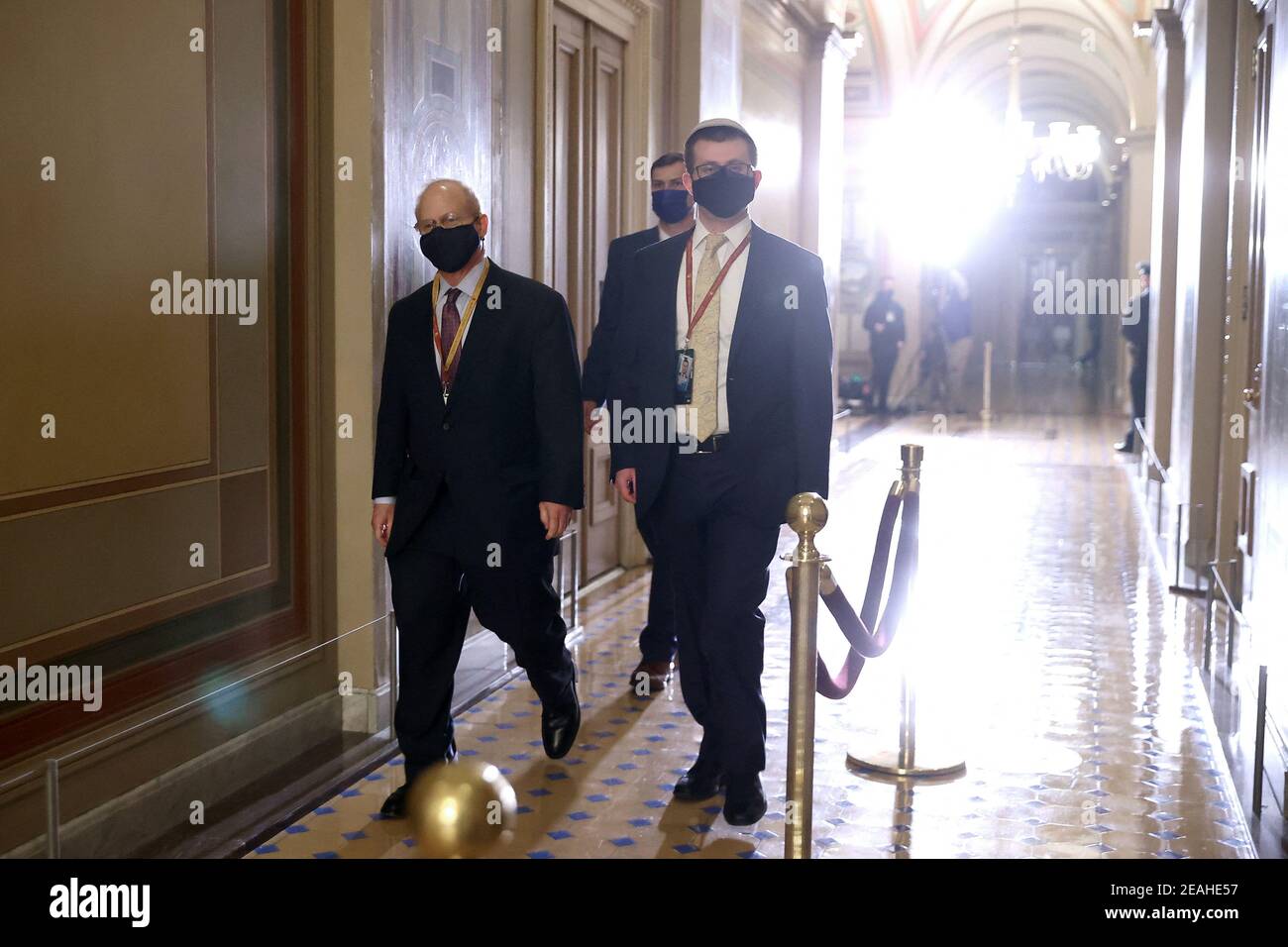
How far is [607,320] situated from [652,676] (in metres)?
1.36

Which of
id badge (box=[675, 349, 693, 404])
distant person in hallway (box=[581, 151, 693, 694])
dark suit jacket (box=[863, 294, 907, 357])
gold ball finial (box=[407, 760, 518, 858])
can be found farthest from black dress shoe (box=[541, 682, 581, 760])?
dark suit jacket (box=[863, 294, 907, 357])

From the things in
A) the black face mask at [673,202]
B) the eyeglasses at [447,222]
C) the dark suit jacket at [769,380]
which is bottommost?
the dark suit jacket at [769,380]

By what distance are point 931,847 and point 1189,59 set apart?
782 centimetres

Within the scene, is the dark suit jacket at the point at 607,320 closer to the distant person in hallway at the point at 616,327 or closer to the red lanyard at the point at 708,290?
the distant person in hallway at the point at 616,327

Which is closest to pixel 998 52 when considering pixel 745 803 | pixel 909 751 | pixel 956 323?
pixel 956 323

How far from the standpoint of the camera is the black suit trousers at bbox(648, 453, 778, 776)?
3.80 m

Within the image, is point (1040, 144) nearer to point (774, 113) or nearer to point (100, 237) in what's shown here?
point (774, 113)

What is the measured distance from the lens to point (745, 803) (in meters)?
3.87

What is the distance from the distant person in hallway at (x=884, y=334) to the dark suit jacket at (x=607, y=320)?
13325 mm

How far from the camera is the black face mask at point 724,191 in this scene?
150 inches

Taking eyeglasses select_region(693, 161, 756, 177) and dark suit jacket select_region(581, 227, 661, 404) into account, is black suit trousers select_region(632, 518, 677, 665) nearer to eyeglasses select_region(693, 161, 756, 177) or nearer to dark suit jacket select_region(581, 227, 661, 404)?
dark suit jacket select_region(581, 227, 661, 404)

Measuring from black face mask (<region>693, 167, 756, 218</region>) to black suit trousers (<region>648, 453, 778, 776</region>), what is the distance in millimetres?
660

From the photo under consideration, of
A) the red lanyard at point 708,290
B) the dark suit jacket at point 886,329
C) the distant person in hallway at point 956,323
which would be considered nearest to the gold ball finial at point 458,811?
the red lanyard at point 708,290
